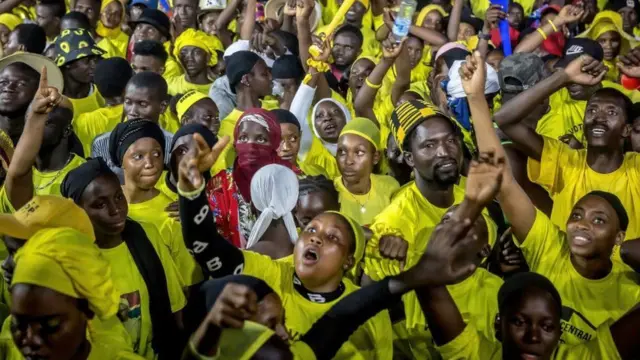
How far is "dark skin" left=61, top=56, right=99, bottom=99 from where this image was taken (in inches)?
290

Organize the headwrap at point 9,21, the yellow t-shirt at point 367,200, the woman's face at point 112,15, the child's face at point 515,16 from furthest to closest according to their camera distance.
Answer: the child's face at point 515,16 < the woman's face at point 112,15 < the headwrap at point 9,21 < the yellow t-shirt at point 367,200

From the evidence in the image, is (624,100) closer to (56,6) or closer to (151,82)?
(151,82)

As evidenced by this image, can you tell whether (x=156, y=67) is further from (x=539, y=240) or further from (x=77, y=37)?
(x=539, y=240)

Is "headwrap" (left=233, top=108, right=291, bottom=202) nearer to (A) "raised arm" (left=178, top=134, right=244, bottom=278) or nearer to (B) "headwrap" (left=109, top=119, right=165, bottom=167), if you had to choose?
(B) "headwrap" (left=109, top=119, right=165, bottom=167)

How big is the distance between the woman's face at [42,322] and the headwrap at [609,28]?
7843 mm

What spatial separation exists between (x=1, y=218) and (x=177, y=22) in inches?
293

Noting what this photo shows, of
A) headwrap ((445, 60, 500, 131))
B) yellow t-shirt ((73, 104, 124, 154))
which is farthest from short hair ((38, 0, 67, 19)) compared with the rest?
headwrap ((445, 60, 500, 131))

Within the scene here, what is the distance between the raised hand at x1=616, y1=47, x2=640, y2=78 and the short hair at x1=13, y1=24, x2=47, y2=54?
4.94 m

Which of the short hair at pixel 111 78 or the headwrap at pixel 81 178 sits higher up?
the headwrap at pixel 81 178

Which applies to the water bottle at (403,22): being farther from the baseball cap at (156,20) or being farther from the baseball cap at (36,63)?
the baseball cap at (156,20)

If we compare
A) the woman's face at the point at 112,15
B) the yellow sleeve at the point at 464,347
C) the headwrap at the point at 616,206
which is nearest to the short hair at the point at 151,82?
the headwrap at the point at 616,206

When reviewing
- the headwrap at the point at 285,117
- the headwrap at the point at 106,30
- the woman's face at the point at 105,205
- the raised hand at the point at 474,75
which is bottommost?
the headwrap at the point at 106,30

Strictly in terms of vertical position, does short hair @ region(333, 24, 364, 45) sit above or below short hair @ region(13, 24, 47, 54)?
above

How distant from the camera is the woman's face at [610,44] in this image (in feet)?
31.0
